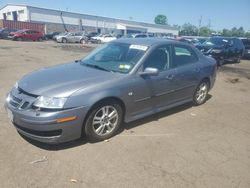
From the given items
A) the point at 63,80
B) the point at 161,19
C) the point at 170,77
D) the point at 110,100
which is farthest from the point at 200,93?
the point at 161,19

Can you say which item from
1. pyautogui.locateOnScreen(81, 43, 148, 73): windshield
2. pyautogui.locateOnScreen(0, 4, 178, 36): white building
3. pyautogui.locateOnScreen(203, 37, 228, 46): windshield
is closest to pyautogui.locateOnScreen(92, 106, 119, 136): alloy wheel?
pyautogui.locateOnScreen(81, 43, 148, 73): windshield

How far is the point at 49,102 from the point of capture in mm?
3838

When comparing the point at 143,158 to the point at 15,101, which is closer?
the point at 143,158

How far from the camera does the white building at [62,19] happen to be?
56188 mm

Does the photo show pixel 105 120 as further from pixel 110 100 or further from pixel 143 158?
pixel 143 158

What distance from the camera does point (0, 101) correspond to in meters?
6.27

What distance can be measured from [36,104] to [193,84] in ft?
12.0

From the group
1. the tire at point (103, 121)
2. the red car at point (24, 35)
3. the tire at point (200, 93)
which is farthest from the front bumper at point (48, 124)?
the red car at point (24, 35)

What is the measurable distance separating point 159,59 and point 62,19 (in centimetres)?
5953

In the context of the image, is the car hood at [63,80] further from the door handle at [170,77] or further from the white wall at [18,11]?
the white wall at [18,11]

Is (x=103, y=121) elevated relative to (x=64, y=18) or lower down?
lower down

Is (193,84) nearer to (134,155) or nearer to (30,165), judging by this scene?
(134,155)

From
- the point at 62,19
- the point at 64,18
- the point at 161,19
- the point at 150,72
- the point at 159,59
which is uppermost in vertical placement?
the point at 161,19

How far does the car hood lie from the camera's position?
13.1 feet
